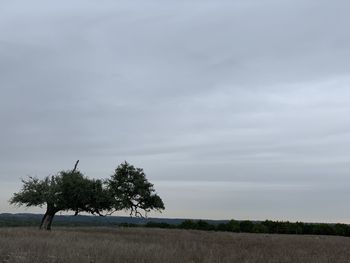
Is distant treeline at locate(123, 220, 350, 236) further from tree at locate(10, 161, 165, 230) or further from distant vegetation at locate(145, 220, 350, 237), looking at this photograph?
tree at locate(10, 161, 165, 230)

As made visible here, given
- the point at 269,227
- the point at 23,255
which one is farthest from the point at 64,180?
the point at 269,227

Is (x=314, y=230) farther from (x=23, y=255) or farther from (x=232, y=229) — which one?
(x=23, y=255)

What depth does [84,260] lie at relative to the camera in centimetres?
1426

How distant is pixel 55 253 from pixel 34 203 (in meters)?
27.4

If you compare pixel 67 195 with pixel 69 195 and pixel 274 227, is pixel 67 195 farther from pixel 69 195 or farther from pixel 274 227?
pixel 274 227

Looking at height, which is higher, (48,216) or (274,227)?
(274,227)

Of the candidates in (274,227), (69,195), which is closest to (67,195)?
(69,195)

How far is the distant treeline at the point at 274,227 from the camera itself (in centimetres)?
6284

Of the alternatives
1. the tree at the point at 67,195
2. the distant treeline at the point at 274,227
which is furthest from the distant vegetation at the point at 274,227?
the tree at the point at 67,195

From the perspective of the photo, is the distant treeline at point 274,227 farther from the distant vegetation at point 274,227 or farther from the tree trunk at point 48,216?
the tree trunk at point 48,216

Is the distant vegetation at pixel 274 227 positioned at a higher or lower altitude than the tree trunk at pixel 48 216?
higher

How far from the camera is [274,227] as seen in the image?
2571 inches

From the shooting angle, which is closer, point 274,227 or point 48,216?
point 48,216

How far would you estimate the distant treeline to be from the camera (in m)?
62.8
